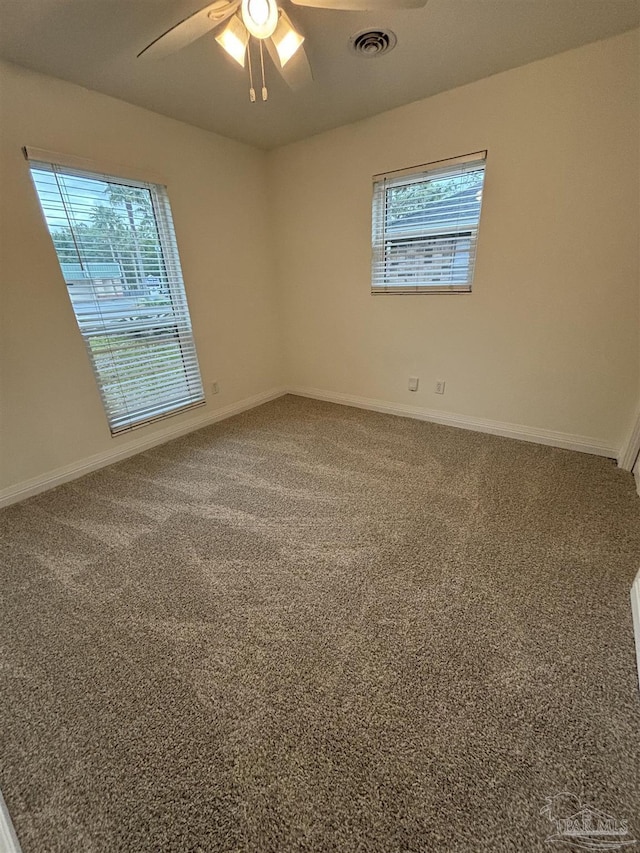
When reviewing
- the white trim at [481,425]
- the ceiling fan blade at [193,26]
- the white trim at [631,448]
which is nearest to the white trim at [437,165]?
the ceiling fan blade at [193,26]

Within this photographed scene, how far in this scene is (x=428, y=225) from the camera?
2.58 m

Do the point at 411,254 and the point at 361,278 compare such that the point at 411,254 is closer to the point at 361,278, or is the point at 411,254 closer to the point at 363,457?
the point at 361,278

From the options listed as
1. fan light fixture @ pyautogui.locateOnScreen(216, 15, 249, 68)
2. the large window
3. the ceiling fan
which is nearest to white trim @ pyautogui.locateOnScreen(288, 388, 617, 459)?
the large window

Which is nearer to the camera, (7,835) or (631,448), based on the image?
(7,835)

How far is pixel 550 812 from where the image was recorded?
2.68ft

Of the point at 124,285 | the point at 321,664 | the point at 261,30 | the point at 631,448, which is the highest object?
the point at 261,30

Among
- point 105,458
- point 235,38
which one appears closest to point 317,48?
point 235,38

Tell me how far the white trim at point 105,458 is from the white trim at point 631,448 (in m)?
3.05

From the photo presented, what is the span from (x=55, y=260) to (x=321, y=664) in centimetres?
261

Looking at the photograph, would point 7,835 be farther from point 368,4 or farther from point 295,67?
point 295,67

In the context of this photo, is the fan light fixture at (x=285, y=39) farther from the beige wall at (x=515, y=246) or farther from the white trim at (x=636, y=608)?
the white trim at (x=636, y=608)

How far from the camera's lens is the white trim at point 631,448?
2100 millimetres

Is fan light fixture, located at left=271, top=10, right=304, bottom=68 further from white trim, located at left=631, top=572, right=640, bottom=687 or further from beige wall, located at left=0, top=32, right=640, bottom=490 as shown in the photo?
white trim, located at left=631, top=572, right=640, bottom=687

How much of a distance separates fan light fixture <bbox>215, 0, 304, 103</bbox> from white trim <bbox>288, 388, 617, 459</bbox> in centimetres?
239
